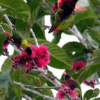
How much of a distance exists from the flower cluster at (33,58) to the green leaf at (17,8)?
216 mm

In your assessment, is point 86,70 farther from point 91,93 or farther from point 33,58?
point 33,58

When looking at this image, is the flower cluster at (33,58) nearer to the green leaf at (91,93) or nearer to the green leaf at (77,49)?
the green leaf at (91,93)

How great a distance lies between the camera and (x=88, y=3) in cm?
148

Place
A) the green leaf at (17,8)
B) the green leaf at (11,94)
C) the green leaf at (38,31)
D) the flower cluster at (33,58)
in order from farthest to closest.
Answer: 1. the green leaf at (38,31)
2. the green leaf at (11,94)
3. the green leaf at (17,8)
4. the flower cluster at (33,58)

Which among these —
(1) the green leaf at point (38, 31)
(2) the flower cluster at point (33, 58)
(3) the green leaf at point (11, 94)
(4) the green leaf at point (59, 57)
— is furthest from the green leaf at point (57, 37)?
(2) the flower cluster at point (33, 58)

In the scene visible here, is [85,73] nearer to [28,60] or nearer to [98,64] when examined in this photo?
[98,64]

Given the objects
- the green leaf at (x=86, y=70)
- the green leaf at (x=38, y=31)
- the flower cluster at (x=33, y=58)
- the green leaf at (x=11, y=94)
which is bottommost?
the green leaf at (x=11, y=94)

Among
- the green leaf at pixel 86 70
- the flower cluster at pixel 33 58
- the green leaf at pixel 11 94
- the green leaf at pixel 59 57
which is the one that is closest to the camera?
the flower cluster at pixel 33 58

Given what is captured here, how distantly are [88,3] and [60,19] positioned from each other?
46cm

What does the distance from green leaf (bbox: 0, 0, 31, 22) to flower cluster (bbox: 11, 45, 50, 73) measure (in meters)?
0.22

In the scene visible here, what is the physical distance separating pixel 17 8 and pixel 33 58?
31cm

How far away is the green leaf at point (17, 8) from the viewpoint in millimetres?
1242

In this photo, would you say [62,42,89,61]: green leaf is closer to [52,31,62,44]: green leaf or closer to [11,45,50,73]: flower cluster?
[52,31,62,44]: green leaf

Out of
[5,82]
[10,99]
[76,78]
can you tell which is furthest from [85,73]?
[10,99]
